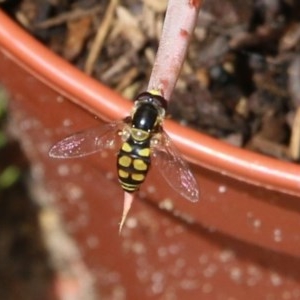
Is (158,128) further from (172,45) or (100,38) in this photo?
(100,38)

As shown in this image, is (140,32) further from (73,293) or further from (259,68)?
(73,293)

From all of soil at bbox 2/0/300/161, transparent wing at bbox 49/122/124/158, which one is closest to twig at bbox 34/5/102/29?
soil at bbox 2/0/300/161

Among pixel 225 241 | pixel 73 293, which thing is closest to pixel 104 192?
pixel 225 241

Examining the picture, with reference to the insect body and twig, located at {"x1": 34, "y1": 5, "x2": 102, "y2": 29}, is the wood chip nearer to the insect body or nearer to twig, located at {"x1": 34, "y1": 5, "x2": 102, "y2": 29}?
twig, located at {"x1": 34, "y1": 5, "x2": 102, "y2": 29}

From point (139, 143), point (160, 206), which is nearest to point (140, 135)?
point (139, 143)

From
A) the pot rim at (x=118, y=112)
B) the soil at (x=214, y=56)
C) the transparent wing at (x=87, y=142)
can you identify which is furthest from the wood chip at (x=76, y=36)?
the transparent wing at (x=87, y=142)

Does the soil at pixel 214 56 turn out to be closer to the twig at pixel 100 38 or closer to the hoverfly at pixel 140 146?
the twig at pixel 100 38
